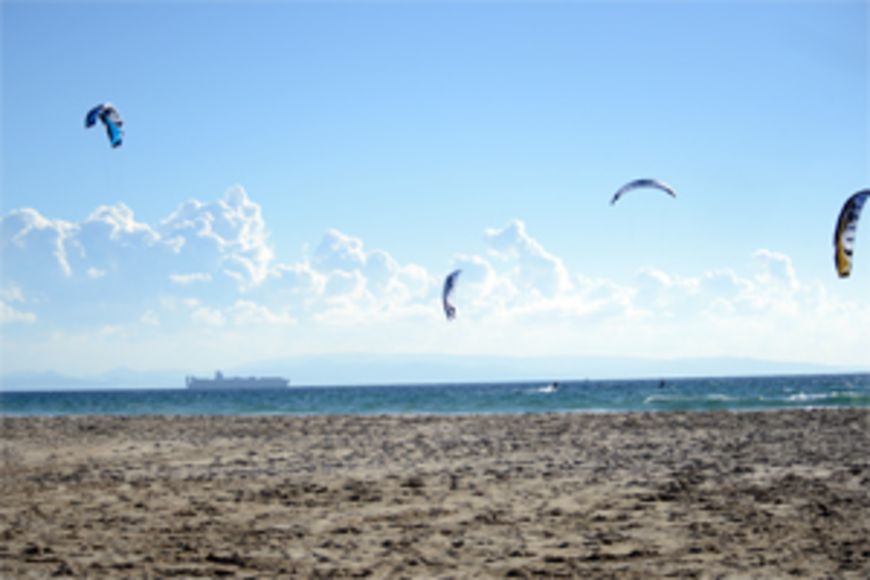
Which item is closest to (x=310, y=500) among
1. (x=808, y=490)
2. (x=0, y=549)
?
(x=0, y=549)

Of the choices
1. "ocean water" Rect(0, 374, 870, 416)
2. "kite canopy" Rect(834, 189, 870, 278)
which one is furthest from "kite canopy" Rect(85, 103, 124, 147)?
"ocean water" Rect(0, 374, 870, 416)

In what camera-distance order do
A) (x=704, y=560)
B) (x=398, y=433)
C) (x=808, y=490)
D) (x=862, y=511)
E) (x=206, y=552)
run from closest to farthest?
(x=704, y=560) → (x=206, y=552) → (x=862, y=511) → (x=808, y=490) → (x=398, y=433)

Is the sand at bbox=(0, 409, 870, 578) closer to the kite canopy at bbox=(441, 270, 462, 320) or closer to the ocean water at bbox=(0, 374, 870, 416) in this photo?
the kite canopy at bbox=(441, 270, 462, 320)

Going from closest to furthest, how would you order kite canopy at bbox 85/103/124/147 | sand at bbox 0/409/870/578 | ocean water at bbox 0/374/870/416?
1. sand at bbox 0/409/870/578
2. kite canopy at bbox 85/103/124/147
3. ocean water at bbox 0/374/870/416

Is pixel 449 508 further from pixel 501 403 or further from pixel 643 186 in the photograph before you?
pixel 501 403

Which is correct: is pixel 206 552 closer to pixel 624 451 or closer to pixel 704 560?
pixel 704 560

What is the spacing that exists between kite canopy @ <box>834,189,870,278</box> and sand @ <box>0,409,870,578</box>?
317 cm

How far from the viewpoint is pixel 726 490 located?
10.6 m

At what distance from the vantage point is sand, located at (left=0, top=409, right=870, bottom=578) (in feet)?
23.9

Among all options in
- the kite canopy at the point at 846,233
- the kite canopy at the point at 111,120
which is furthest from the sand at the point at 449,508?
the kite canopy at the point at 111,120

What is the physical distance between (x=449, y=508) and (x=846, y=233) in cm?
929

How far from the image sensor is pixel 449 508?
9.66 meters

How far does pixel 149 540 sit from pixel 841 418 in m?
19.9

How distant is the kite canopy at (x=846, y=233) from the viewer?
14539 mm
